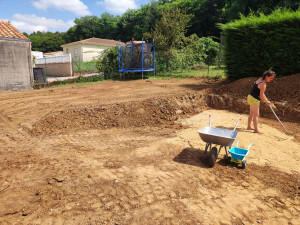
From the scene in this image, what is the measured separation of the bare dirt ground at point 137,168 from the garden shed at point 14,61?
17.2 feet

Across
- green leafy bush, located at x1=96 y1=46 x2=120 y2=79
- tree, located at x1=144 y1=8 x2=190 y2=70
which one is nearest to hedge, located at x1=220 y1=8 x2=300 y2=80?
tree, located at x1=144 y1=8 x2=190 y2=70

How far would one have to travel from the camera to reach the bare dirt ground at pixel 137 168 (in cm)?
309

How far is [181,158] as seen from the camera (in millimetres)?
4773

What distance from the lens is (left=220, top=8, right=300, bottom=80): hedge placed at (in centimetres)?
939

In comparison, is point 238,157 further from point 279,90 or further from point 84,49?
point 84,49

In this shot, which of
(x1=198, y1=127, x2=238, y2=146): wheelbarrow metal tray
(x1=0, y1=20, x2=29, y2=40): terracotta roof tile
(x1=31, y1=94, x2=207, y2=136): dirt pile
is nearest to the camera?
(x1=198, y1=127, x2=238, y2=146): wheelbarrow metal tray

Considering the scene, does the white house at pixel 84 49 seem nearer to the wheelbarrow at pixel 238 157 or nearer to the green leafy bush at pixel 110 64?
the green leafy bush at pixel 110 64

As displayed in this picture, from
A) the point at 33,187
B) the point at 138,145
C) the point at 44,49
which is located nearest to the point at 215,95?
the point at 138,145

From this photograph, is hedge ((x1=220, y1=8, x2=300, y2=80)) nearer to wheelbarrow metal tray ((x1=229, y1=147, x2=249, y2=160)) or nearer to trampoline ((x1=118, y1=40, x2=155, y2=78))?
trampoline ((x1=118, y1=40, x2=155, y2=78))

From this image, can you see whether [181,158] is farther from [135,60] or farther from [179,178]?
[135,60]

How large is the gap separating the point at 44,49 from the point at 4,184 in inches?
2889

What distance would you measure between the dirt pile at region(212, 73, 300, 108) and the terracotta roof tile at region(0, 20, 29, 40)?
11693 millimetres

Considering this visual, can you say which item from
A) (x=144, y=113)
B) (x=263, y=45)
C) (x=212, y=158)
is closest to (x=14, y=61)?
(x=144, y=113)

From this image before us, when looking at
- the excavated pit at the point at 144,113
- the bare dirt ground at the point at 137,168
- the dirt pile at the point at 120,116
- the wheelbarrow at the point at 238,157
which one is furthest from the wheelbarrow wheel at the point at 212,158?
the dirt pile at the point at 120,116
